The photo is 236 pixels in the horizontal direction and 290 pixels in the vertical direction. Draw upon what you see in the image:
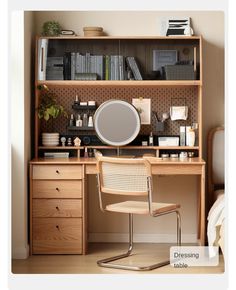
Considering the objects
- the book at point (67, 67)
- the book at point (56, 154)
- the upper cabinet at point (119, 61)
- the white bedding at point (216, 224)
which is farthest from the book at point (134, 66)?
the white bedding at point (216, 224)

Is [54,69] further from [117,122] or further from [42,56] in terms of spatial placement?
[117,122]

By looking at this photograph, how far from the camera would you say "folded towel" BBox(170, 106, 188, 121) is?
18.4ft

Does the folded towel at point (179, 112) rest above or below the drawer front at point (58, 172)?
above

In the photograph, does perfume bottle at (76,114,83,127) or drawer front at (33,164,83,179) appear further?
perfume bottle at (76,114,83,127)

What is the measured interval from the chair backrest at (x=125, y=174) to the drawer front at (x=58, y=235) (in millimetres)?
555

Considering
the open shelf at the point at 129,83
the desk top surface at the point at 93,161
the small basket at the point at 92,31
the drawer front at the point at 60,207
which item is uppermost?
the small basket at the point at 92,31

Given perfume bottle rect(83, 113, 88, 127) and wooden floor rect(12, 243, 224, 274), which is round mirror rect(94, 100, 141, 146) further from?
wooden floor rect(12, 243, 224, 274)

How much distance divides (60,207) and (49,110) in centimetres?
80

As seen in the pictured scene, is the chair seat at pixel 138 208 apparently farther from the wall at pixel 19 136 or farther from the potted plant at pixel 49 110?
the potted plant at pixel 49 110

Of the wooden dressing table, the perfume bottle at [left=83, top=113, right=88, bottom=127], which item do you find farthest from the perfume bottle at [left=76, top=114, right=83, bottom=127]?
the wooden dressing table

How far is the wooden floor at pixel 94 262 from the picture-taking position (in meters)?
4.68

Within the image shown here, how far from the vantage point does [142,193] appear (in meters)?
4.69

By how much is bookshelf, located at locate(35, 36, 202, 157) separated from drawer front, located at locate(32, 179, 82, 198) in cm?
44
